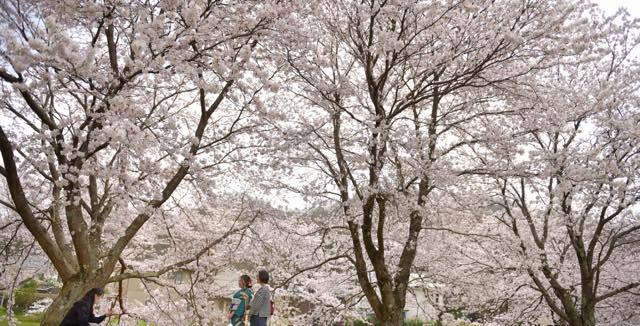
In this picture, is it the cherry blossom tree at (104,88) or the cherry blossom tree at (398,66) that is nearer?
the cherry blossom tree at (104,88)

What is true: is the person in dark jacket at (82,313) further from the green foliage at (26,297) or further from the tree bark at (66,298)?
the green foliage at (26,297)

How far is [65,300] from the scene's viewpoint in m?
4.96

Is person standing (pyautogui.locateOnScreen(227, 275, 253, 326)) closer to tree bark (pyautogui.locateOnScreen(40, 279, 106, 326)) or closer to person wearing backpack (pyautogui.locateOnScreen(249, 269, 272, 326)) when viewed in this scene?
person wearing backpack (pyautogui.locateOnScreen(249, 269, 272, 326))

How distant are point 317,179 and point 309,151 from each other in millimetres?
540

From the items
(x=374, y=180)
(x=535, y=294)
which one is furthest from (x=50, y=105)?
(x=535, y=294)

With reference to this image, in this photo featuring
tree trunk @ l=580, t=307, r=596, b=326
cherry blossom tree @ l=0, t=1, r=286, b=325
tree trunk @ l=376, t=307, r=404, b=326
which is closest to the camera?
cherry blossom tree @ l=0, t=1, r=286, b=325

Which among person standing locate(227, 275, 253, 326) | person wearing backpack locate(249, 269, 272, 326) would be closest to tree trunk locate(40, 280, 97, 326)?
person standing locate(227, 275, 253, 326)

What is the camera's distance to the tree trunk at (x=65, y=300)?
15.7 feet

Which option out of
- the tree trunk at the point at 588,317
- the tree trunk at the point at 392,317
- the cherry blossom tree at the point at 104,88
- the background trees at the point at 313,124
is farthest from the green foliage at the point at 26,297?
the tree trunk at the point at 588,317

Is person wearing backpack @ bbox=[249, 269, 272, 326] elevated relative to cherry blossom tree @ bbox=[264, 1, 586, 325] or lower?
lower

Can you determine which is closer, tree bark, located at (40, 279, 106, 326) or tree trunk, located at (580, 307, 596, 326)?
tree bark, located at (40, 279, 106, 326)

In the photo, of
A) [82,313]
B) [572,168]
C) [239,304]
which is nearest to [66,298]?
[82,313]

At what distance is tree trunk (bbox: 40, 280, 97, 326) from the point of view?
15.7 ft

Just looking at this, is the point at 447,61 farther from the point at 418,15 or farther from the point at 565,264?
the point at 565,264
